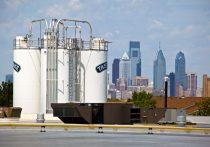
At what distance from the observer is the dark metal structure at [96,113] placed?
218 ft

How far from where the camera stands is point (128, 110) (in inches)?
2746

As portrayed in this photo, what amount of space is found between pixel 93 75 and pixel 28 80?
7766mm

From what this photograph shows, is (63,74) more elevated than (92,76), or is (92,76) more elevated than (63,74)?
(63,74)

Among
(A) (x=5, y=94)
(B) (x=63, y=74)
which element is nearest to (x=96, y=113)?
(B) (x=63, y=74)

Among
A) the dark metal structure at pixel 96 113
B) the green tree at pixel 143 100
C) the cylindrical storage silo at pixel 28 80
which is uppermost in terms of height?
the cylindrical storage silo at pixel 28 80

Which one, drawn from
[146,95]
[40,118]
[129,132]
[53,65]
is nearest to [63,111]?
[40,118]

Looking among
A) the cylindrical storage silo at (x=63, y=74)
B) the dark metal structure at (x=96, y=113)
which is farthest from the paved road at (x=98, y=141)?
the cylindrical storage silo at (x=63, y=74)

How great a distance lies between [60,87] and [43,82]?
2.20 m

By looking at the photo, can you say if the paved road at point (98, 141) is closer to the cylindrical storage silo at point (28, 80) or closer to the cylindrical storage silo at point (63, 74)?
the cylindrical storage silo at point (63, 74)

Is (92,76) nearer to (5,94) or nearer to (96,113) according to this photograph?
(96,113)

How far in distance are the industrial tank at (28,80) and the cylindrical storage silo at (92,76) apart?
548cm

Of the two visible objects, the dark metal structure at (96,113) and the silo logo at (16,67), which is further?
the silo logo at (16,67)

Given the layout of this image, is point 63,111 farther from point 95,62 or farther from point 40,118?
point 95,62

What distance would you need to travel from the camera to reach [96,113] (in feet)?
222
